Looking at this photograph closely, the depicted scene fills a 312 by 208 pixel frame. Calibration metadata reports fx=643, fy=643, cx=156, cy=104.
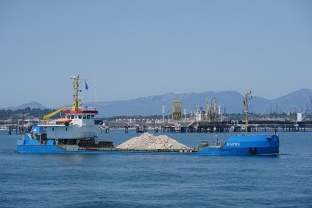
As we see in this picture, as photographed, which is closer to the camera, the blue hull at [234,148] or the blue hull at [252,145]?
the blue hull at [252,145]

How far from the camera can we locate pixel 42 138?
74.7 metres

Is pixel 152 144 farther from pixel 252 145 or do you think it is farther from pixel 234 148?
pixel 252 145

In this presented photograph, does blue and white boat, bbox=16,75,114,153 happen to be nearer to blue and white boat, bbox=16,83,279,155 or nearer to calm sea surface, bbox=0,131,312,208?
blue and white boat, bbox=16,83,279,155

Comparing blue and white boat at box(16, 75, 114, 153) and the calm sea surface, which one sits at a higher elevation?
blue and white boat at box(16, 75, 114, 153)

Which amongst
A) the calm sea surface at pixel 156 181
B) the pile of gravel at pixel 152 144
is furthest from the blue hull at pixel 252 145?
the pile of gravel at pixel 152 144

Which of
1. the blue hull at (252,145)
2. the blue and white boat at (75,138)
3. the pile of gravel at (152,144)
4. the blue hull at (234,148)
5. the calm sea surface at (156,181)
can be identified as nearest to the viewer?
the calm sea surface at (156,181)

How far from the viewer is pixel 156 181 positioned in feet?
152

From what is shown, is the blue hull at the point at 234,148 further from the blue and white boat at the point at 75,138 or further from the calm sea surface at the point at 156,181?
the calm sea surface at the point at 156,181

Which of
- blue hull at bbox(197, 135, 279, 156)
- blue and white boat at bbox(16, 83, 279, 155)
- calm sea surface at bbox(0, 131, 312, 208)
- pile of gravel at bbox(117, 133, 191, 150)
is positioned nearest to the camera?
calm sea surface at bbox(0, 131, 312, 208)

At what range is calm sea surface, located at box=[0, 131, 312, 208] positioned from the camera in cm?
3762

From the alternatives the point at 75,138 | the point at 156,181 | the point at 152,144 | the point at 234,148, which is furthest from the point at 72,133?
the point at 156,181

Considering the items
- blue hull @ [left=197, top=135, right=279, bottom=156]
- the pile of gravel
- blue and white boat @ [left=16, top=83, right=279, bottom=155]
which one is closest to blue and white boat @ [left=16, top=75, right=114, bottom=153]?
blue and white boat @ [left=16, top=83, right=279, bottom=155]

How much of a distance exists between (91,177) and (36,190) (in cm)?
756

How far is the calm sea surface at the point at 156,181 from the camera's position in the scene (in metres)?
37.6
